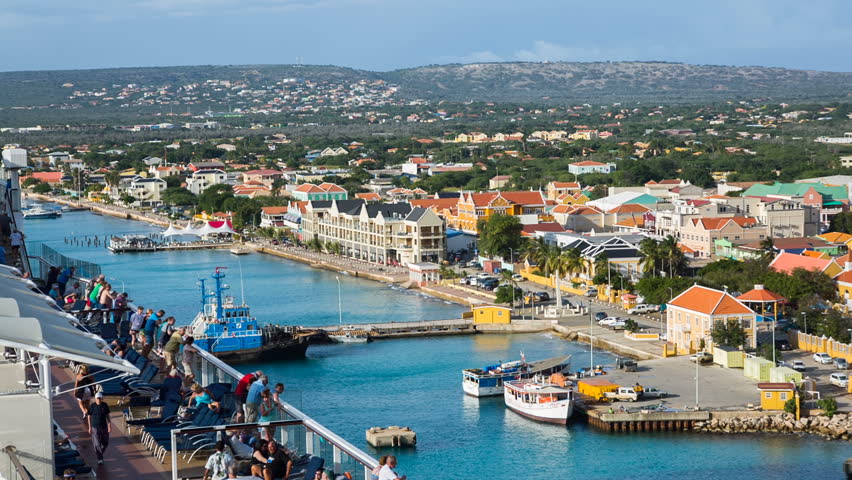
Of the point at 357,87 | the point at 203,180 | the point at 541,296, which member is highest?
the point at 357,87

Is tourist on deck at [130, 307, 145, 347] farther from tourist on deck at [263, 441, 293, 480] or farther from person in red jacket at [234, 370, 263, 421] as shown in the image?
tourist on deck at [263, 441, 293, 480]

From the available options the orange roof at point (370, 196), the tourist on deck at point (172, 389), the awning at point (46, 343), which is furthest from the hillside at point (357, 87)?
the awning at point (46, 343)

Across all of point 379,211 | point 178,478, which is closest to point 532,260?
point 379,211

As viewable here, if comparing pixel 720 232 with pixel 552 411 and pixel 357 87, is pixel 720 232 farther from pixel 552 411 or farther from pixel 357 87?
pixel 357 87

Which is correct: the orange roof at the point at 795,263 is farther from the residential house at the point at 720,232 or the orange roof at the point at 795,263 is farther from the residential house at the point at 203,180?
the residential house at the point at 203,180

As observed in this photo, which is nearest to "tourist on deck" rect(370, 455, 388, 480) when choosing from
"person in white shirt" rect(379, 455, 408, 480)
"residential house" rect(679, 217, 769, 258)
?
"person in white shirt" rect(379, 455, 408, 480)

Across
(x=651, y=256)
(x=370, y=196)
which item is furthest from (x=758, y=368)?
(x=370, y=196)

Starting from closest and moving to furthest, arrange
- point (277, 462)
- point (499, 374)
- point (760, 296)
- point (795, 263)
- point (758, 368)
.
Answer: point (277, 462) < point (758, 368) < point (499, 374) < point (760, 296) < point (795, 263)
